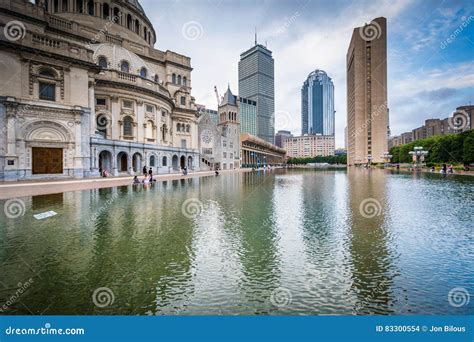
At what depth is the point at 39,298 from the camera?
4.87 metres

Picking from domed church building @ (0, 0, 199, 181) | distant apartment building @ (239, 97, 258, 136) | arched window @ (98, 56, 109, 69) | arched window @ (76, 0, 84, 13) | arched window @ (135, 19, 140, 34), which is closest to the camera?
domed church building @ (0, 0, 199, 181)

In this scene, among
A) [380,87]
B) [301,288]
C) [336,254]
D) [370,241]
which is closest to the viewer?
[301,288]

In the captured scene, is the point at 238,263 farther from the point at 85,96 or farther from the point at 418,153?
the point at 418,153

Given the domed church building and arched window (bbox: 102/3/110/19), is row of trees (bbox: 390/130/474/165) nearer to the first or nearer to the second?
the domed church building

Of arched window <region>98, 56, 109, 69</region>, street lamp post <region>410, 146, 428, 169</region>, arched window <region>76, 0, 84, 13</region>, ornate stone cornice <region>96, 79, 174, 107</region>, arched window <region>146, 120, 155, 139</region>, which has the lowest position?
street lamp post <region>410, 146, 428, 169</region>

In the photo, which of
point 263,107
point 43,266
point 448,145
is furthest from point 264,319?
point 263,107

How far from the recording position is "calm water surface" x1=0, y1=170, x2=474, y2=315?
471 cm

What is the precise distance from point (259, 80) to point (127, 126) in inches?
4623

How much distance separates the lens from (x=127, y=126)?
48.9 m

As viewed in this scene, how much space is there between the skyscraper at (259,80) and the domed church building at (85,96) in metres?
78.7

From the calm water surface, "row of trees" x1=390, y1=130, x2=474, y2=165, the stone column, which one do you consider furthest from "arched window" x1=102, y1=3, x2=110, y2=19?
"row of trees" x1=390, y1=130, x2=474, y2=165

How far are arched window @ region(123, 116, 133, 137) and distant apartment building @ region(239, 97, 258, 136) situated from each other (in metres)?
125

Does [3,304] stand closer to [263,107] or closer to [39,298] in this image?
[39,298]

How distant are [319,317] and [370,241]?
15.3 ft
